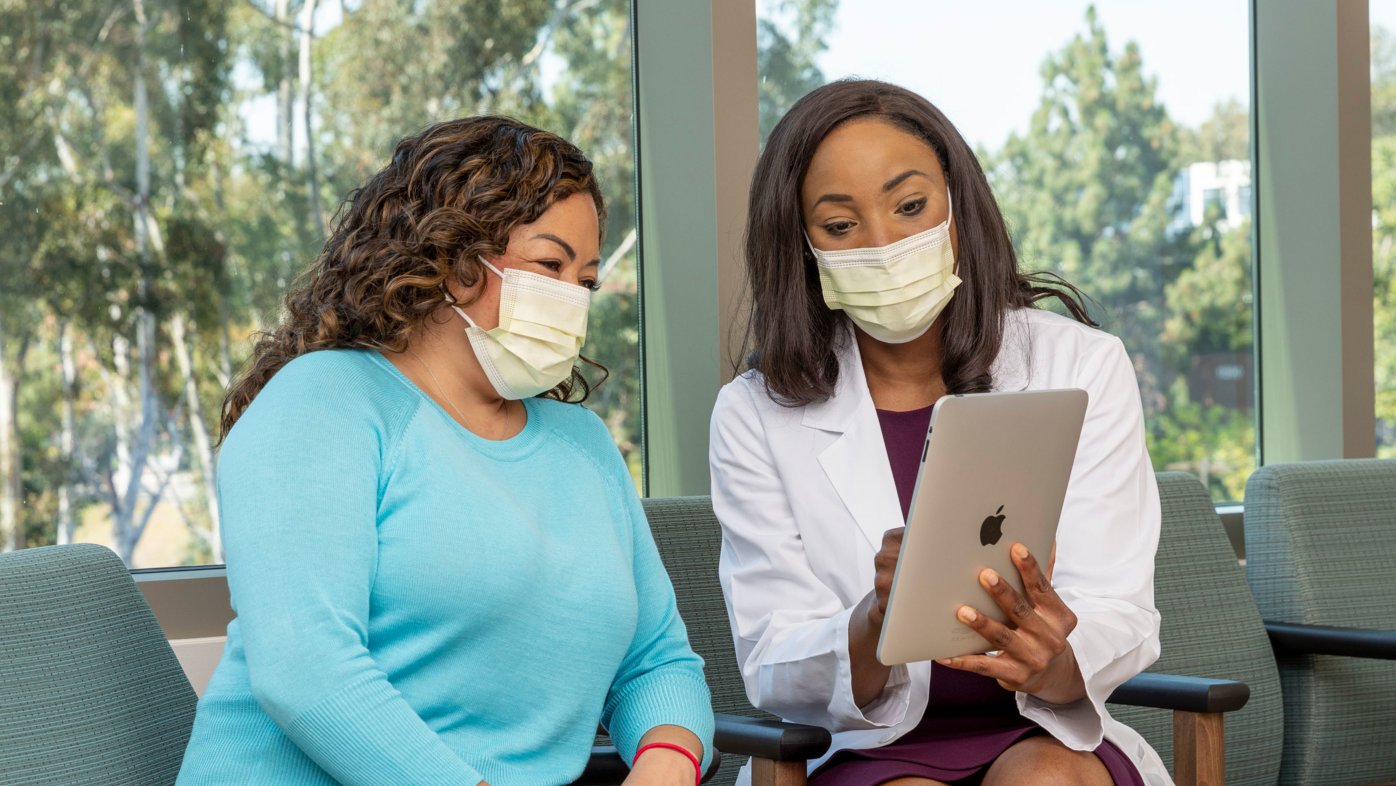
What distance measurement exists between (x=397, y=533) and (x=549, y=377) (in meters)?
0.29

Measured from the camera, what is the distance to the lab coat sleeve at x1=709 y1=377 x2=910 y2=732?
1786 mm

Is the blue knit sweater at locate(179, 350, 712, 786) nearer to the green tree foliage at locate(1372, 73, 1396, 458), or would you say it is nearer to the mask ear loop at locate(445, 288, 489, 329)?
the mask ear loop at locate(445, 288, 489, 329)

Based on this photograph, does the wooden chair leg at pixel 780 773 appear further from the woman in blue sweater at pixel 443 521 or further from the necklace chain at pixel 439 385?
the necklace chain at pixel 439 385

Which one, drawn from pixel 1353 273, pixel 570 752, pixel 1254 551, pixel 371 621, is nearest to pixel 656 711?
pixel 570 752

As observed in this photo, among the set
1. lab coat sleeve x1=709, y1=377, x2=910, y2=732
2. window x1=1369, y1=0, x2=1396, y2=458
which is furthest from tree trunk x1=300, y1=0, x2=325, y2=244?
window x1=1369, y1=0, x2=1396, y2=458

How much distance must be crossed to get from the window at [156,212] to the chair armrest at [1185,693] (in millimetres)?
1705

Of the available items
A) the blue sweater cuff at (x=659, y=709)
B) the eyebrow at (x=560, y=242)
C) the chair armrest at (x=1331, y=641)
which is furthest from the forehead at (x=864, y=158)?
the chair armrest at (x=1331, y=641)

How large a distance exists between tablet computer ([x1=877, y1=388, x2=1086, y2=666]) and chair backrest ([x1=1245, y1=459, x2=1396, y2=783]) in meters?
1.40

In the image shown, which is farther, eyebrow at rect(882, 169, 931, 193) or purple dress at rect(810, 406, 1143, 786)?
eyebrow at rect(882, 169, 931, 193)

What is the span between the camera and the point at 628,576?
1.65 m

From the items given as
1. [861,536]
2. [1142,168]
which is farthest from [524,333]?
[1142,168]

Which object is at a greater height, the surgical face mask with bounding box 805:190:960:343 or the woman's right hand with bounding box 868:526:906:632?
the surgical face mask with bounding box 805:190:960:343

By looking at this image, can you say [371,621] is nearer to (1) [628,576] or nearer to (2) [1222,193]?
(1) [628,576]

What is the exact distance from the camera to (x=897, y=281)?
6.25 feet
